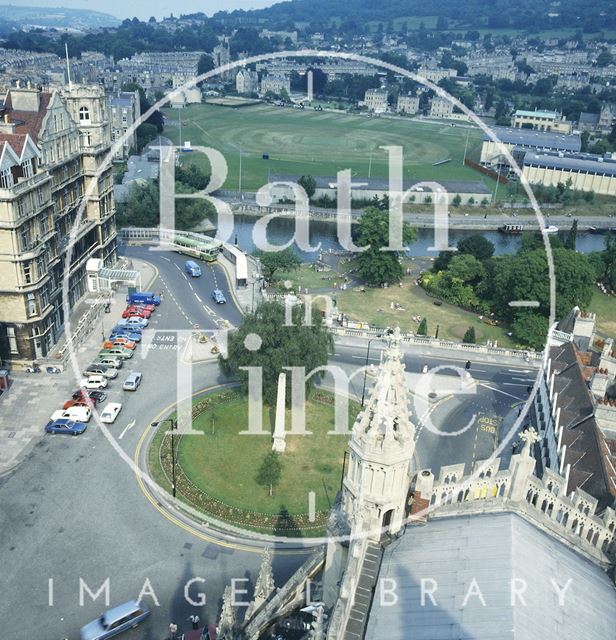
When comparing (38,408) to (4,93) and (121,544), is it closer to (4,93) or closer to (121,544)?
(121,544)

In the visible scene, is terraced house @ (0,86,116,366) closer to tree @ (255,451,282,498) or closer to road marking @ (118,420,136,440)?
road marking @ (118,420,136,440)

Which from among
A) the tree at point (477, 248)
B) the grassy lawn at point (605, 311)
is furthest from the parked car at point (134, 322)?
the grassy lawn at point (605, 311)

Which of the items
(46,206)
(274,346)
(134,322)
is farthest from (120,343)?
(274,346)

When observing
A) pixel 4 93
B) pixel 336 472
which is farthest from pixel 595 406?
pixel 4 93

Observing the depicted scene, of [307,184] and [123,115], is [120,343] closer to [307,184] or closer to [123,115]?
[307,184]

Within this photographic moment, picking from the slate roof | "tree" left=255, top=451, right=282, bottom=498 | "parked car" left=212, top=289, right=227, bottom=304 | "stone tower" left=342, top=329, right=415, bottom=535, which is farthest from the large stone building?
the slate roof
